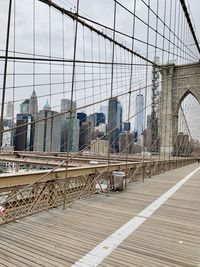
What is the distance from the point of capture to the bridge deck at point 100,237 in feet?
8.23

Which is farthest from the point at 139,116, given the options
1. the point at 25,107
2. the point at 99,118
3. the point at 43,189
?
the point at 43,189

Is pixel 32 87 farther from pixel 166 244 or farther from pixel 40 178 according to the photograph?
pixel 166 244

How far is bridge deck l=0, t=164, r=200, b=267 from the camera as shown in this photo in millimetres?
2510

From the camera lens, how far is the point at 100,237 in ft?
10.0

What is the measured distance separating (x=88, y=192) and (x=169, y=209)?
1.47 meters

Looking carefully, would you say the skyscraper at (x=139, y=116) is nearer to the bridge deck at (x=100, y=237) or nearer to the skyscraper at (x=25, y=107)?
the skyscraper at (x=25, y=107)

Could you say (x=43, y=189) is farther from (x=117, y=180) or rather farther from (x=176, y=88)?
(x=176, y=88)

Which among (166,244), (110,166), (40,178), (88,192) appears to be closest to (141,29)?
(110,166)

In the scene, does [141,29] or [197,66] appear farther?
[197,66]

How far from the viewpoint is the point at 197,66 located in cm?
2922

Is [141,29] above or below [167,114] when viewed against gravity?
above

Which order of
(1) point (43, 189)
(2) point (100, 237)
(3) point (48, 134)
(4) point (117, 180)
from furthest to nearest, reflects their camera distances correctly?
(3) point (48, 134), (4) point (117, 180), (1) point (43, 189), (2) point (100, 237)

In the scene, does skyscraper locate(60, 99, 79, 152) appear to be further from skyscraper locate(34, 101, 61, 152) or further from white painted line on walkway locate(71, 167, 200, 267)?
white painted line on walkway locate(71, 167, 200, 267)

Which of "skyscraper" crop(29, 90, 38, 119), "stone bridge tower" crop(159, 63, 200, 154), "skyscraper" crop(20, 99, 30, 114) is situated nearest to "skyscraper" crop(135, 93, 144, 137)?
"skyscraper" crop(29, 90, 38, 119)
